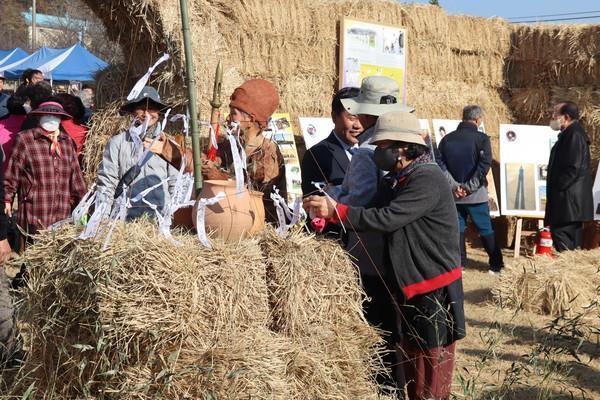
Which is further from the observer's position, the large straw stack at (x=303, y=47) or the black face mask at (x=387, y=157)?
Result: the large straw stack at (x=303, y=47)

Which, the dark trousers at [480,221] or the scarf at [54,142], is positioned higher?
the scarf at [54,142]

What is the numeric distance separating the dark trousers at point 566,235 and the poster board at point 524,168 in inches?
85.5

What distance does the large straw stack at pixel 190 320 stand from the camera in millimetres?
2664

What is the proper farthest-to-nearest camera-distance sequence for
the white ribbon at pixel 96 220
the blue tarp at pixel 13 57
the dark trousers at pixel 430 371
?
1. the blue tarp at pixel 13 57
2. the dark trousers at pixel 430 371
3. the white ribbon at pixel 96 220

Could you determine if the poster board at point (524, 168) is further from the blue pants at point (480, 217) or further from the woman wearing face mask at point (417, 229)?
the woman wearing face mask at point (417, 229)

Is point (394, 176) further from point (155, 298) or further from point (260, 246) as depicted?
point (155, 298)

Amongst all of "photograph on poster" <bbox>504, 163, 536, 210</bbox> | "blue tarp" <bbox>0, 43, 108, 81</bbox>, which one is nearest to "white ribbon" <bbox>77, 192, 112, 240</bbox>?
"photograph on poster" <bbox>504, 163, 536, 210</bbox>

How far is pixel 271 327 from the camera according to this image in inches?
120

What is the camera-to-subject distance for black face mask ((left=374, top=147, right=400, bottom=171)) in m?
3.31

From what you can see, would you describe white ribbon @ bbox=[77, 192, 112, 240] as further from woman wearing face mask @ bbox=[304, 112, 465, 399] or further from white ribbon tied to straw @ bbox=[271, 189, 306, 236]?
woman wearing face mask @ bbox=[304, 112, 465, 399]

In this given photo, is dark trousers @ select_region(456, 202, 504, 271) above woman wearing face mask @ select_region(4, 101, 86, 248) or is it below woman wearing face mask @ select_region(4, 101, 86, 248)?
below

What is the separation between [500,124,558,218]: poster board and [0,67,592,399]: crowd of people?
6.46 meters

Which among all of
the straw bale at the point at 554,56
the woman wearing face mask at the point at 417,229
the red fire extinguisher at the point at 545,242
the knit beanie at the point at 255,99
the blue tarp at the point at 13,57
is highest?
the blue tarp at the point at 13,57

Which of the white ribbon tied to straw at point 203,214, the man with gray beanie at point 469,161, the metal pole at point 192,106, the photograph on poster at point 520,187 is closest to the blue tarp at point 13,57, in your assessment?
the photograph on poster at point 520,187
